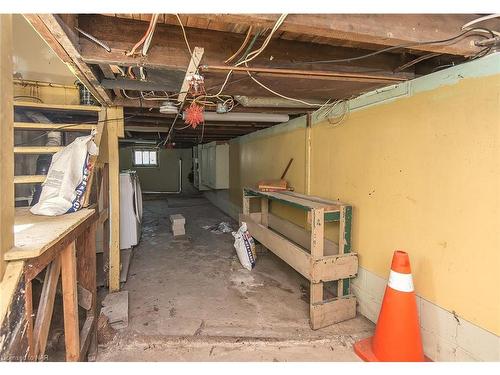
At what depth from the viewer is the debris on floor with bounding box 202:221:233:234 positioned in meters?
5.45

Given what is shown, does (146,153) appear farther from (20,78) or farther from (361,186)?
(361,186)

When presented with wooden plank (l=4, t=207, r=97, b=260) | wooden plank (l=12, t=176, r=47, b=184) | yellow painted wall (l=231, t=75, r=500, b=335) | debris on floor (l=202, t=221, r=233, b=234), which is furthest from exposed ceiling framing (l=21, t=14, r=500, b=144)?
debris on floor (l=202, t=221, r=233, b=234)

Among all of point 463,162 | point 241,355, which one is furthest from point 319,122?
point 241,355

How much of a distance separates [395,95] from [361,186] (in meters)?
0.79

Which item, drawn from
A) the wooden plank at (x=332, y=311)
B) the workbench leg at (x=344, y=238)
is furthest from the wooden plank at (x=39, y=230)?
the workbench leg at (x=344, y=238)

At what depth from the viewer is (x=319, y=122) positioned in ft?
10.3

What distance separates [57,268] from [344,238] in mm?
2098

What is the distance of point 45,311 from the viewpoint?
122 cm

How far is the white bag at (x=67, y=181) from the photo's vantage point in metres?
1.64

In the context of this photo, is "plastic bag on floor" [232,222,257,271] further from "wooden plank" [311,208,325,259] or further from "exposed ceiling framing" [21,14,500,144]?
"exposed ceiling framing" [21,14,500,144]

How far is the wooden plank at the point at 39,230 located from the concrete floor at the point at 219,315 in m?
1.05

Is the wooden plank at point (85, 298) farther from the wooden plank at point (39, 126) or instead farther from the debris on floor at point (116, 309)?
the wooden plank at point (39, 126)

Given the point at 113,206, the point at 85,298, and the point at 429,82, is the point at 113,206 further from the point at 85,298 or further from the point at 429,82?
the point at 429,82

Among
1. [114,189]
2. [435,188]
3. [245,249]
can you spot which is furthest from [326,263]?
[114,189]
